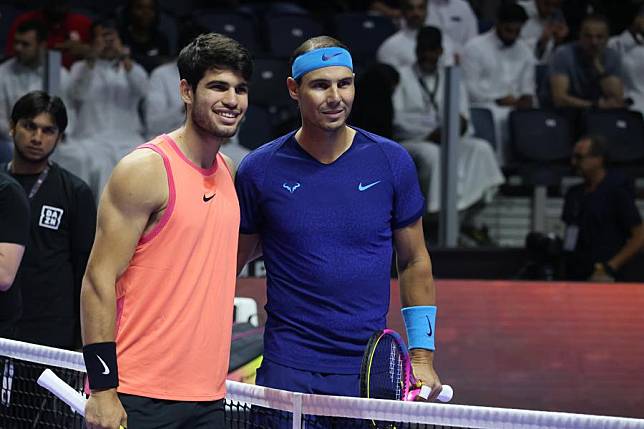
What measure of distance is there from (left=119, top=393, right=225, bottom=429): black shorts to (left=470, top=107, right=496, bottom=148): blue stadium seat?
6.59 meters

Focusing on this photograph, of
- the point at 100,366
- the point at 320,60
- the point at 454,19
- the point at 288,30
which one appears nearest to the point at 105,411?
the point at 100,366

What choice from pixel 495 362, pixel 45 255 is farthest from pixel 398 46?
pixel 45 255

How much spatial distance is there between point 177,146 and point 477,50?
25.0 feet

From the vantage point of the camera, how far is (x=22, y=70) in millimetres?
9070

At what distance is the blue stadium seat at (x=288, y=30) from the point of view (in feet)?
38.7

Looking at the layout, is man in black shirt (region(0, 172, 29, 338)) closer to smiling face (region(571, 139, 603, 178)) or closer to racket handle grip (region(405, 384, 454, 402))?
racket handle grip (region(405, 384, 454, 402))

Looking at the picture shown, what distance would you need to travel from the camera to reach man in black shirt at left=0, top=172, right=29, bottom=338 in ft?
16.0

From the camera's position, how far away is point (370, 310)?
13.3 feet

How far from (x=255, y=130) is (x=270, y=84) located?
67cm

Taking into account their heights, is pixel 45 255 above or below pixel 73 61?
→ below

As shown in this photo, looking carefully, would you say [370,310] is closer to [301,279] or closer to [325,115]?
[301,279]

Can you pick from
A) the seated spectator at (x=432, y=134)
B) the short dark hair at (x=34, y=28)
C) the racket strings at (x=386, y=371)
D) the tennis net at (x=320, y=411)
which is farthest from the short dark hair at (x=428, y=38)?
the racket strings at (x=386, y=371)

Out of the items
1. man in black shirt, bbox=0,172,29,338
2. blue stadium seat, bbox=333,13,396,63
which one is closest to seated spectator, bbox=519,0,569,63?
blue stadium seat, bbox=333,13,396,63

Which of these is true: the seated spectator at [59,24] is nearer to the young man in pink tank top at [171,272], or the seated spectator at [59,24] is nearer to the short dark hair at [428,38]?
the short dark hair at [428,38]
